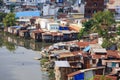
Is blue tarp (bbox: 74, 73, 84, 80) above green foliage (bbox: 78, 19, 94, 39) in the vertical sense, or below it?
above

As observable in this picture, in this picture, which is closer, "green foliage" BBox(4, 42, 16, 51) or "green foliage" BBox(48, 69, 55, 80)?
"green foliage" BBox(48, 69, 55, 80)

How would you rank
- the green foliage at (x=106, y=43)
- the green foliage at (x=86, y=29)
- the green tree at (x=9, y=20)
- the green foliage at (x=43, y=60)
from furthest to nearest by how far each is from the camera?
the green tree at (x=9, y=20)
the green foliage at (x=86, y=29)
the green foliage at (x=106, y=43)
the green foliage at (x=43, y=60)

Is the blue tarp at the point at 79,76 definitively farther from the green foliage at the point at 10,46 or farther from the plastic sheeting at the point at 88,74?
the green foliage at the point at 10,46

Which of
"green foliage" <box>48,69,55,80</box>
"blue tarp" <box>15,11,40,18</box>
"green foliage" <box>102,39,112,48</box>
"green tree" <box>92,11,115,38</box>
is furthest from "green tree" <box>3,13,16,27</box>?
"green foliage" <box>48,69,55,80</box>

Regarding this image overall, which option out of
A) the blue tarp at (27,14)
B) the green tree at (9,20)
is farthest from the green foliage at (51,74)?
the blue tarp at (27,14)

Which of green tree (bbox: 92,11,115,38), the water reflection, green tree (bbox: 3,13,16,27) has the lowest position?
the water reflection

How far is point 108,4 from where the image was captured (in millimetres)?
33062

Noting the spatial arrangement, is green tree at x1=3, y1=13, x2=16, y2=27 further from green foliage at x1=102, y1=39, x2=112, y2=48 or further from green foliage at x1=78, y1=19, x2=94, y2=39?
green foliage at x1=102, y1=39, x2=112, y2=48

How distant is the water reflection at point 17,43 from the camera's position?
19812mm

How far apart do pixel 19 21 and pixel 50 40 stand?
22.9 ft

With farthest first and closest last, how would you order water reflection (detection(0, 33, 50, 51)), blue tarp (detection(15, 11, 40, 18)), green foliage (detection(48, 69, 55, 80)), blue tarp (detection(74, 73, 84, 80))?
blue tarp (detection(15, 11, 40, 18)) → water reflection (detection(0, 33, 50, 51)) → green foliage (detection(48, 69, 55, 80)) → blue tarp (detection(74, 73, 84, 80))

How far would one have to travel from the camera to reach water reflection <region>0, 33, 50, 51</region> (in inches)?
780

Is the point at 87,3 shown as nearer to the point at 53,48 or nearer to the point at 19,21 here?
the point at 19,21

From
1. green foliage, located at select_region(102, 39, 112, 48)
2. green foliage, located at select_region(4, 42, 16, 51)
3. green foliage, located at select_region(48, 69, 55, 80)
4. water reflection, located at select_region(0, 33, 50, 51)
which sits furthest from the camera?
water reflection, located at select_region(0, 33, 50, 51)
